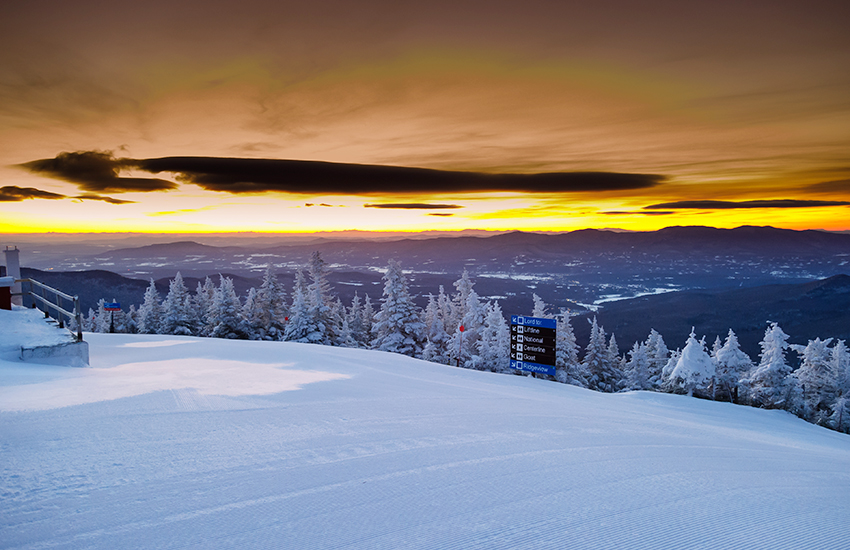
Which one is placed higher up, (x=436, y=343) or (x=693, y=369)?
(x=693, y=369)

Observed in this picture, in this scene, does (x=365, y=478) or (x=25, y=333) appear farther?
(x=25, y=333)

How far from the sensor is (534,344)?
75.2ft

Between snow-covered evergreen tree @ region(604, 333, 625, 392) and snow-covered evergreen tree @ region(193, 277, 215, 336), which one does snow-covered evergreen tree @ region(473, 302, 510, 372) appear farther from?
snow-covered evergreen tree @ region(193, 277, 215, 336)

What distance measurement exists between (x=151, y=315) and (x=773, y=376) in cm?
6324

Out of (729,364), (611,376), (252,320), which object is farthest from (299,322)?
(729,364)

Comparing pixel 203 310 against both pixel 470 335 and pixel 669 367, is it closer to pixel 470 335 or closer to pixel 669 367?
pixel 470 335

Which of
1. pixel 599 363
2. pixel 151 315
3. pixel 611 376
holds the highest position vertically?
pixel 151 315

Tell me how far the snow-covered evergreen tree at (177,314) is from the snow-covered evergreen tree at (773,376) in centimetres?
5503

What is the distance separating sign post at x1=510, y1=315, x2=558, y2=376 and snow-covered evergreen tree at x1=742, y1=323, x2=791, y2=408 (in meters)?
29.9

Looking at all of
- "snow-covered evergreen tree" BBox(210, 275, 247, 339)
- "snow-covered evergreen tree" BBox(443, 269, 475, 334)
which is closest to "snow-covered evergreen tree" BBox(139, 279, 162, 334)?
"snow-covered evergreen tree" BBox(210, 275, 247, 339)

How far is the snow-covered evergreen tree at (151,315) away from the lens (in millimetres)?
45625

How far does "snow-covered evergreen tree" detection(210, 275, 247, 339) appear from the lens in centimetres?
4084

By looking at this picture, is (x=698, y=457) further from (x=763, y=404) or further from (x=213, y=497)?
(x=763, y=404)

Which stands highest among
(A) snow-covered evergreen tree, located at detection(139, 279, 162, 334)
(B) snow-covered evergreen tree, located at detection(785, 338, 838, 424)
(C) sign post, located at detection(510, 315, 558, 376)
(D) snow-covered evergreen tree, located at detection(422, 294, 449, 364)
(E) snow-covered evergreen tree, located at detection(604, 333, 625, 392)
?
(C) sign post, located at detection(510, 315, 558, 376)
